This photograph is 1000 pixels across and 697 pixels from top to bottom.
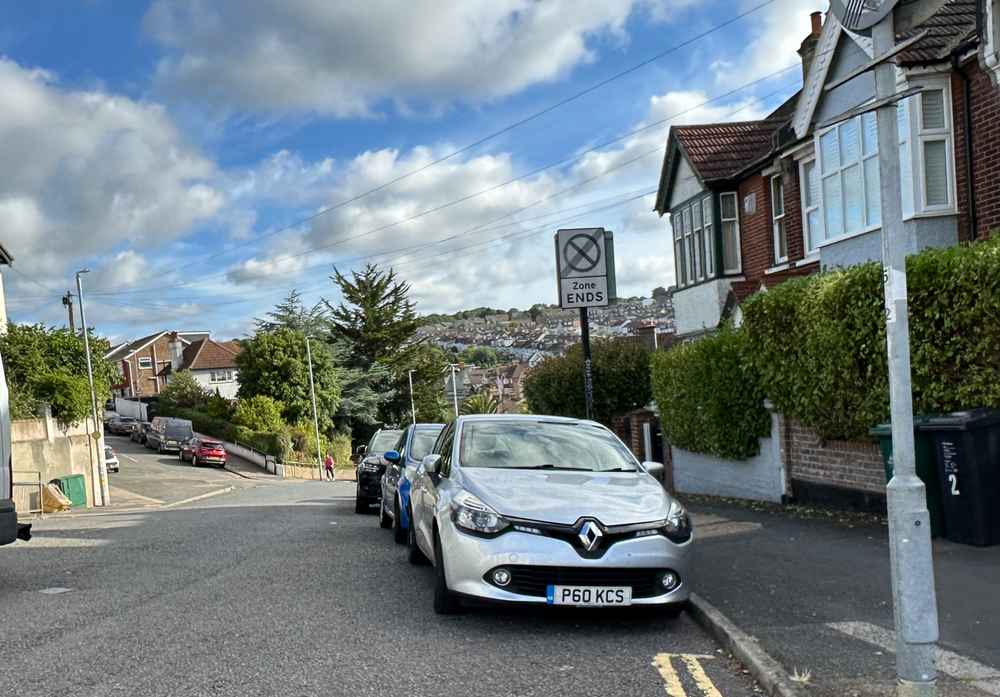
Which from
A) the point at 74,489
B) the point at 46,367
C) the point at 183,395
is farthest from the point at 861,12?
the point at 183,395

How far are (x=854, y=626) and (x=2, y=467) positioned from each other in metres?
6.95

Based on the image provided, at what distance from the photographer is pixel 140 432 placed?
63562 mm

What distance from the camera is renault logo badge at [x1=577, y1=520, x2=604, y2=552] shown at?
6.14 meters

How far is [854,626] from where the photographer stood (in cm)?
604

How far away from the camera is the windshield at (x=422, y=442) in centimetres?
1198

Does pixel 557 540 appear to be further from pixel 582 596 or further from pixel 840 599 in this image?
pixel 840 599

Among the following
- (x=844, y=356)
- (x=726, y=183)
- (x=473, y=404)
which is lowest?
(x=473, y=404)

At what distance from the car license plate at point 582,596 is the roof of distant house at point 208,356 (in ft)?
289

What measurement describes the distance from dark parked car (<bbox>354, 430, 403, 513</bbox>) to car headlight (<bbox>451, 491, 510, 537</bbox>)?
32.8 ft

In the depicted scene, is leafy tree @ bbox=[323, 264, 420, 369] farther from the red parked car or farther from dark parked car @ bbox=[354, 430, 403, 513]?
dark parked car @ bbox=[354, 430, 403, 513]

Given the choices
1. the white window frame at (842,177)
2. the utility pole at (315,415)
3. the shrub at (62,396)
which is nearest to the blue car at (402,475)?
the white window frame at (842,177)

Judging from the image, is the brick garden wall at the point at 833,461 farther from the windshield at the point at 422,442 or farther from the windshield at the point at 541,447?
the windshield at the point at 422,442

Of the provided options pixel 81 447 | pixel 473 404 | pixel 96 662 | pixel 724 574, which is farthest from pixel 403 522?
pixel 473 404

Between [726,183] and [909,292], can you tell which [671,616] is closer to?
[909,292]
